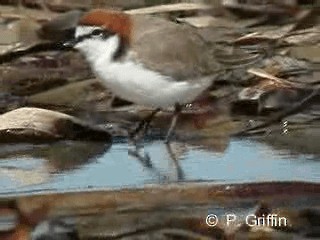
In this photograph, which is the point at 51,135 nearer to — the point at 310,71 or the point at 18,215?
the point at 18,215

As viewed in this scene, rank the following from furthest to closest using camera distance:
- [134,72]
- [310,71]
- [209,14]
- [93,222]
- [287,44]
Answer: [209,14]
[287,44]
[310,71]
[134,72]
[93,222]

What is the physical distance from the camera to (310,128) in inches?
89.0

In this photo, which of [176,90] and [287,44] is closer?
[176,90]

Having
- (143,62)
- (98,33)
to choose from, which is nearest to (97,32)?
(98,33)

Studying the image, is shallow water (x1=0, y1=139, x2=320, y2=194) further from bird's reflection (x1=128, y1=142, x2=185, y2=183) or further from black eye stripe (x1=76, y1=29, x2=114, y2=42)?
black eye stripe (x1=76, y1=29, x2=114, y2=42)

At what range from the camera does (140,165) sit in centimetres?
207

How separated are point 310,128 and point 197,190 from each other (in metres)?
0.46

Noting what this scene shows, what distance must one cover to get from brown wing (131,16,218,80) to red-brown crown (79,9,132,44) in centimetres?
2

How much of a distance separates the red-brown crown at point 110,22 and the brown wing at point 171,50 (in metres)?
0.02

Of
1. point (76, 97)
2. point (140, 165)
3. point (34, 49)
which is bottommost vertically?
point (34, 49)

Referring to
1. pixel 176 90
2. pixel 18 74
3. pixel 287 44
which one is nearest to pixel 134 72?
pixel 176 90

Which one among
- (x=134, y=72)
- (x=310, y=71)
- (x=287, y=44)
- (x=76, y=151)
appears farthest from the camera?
(x=287, y=44)

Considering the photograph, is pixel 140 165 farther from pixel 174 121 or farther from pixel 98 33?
pixel 98 33

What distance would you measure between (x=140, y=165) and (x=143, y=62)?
0.35 metres
